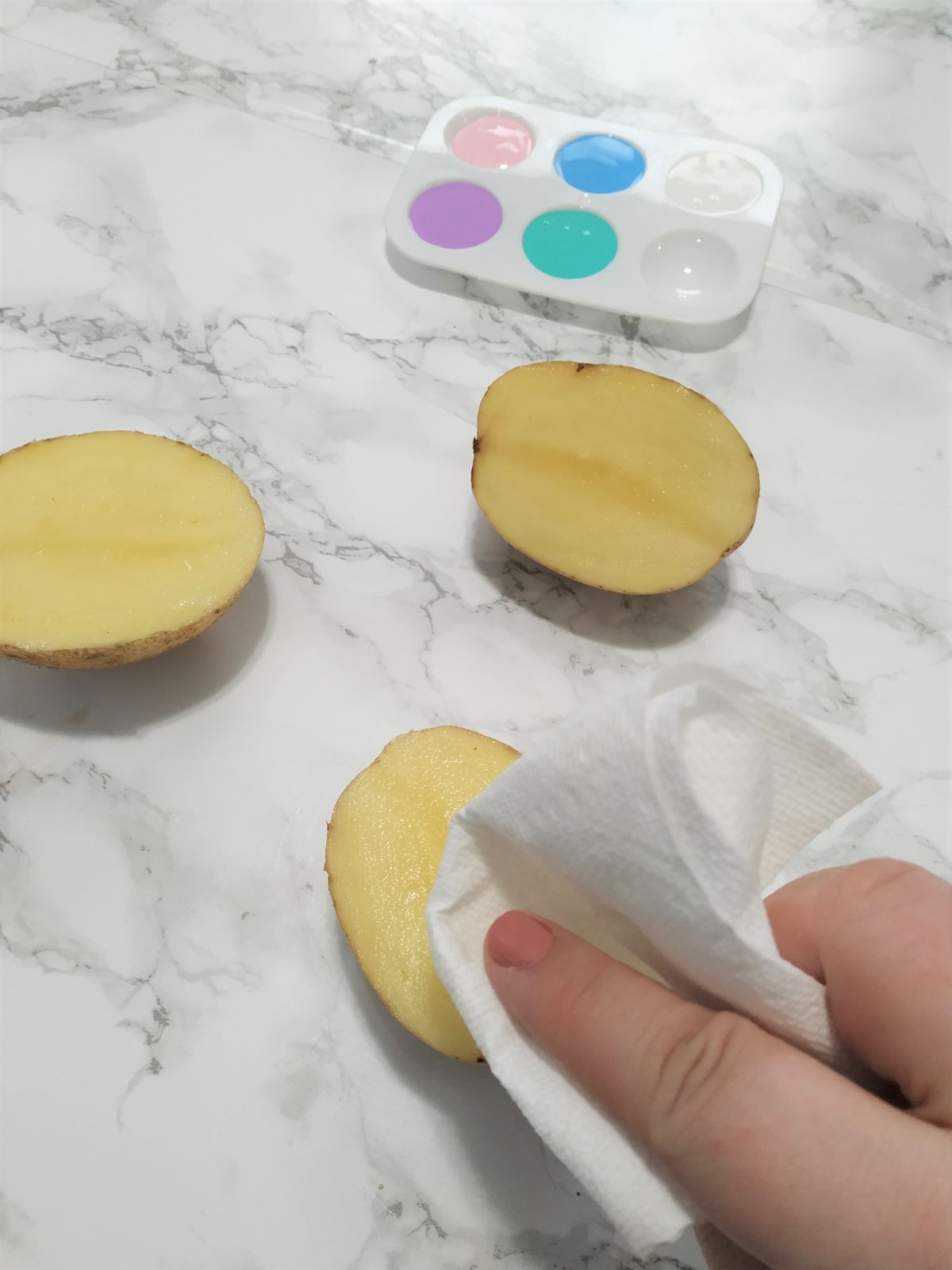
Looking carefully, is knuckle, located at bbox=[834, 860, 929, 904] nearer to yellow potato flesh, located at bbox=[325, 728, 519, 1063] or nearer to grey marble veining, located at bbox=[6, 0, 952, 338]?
yellow potato flesh, located at bbox=[325, 728, 519, 1063]

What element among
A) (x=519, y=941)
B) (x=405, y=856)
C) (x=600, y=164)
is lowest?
(x=405, y=856)

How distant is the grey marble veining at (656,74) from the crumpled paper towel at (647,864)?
704mm

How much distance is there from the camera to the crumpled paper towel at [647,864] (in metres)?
0.40

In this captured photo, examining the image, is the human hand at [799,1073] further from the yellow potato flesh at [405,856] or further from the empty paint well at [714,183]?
the empty paint well at [714,183]

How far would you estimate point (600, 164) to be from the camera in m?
1.00

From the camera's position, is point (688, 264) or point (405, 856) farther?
point (688, 264)

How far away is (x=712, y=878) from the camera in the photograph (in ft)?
1.31

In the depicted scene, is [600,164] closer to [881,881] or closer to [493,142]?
[493,142]

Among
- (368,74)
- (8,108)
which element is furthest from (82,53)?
(368,74)

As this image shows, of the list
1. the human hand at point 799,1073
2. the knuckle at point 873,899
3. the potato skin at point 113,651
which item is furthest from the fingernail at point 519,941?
the potato skin at point 113,651

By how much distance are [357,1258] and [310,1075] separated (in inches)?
4.0

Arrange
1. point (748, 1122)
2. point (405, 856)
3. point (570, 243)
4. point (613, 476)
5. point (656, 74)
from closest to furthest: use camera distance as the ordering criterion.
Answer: point (748, 1122) < point (405, 856) < point (613, 476) < point (570, 243) < point (656, 74)

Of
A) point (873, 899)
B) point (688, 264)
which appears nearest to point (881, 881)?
point (873, 899)

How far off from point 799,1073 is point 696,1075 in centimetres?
4
